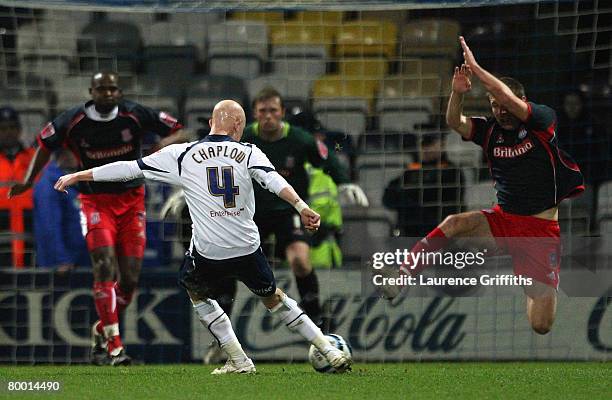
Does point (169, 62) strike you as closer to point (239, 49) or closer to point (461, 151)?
point (239, 49)

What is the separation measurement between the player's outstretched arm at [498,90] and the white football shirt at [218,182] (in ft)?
5.05

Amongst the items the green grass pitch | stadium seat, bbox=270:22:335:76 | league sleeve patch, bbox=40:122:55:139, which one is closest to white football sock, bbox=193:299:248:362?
the green grass pitch

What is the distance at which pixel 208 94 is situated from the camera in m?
13.6

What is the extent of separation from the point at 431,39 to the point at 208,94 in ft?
8.42

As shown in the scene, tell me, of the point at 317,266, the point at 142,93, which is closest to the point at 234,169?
the point at 317,266

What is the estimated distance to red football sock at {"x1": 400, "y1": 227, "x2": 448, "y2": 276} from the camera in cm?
887

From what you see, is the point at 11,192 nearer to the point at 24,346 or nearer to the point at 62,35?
the point at 24,346

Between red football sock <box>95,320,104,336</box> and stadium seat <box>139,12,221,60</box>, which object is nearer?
red football sock <box>95,320,104,336</box>

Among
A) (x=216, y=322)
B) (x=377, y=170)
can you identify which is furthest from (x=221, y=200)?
(x=377, y=170)

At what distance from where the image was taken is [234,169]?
7.76 meters

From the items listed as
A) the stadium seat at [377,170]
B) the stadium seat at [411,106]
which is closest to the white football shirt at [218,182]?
the stadium seat at [377,170]

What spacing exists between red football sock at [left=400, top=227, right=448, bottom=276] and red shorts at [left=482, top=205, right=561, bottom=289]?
14.7 inches

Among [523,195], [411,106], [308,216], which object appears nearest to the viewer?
[308,216]

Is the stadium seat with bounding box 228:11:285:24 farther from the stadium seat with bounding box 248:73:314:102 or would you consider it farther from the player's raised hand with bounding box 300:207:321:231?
the player's raised hand with bounding box 300:207:321:231
